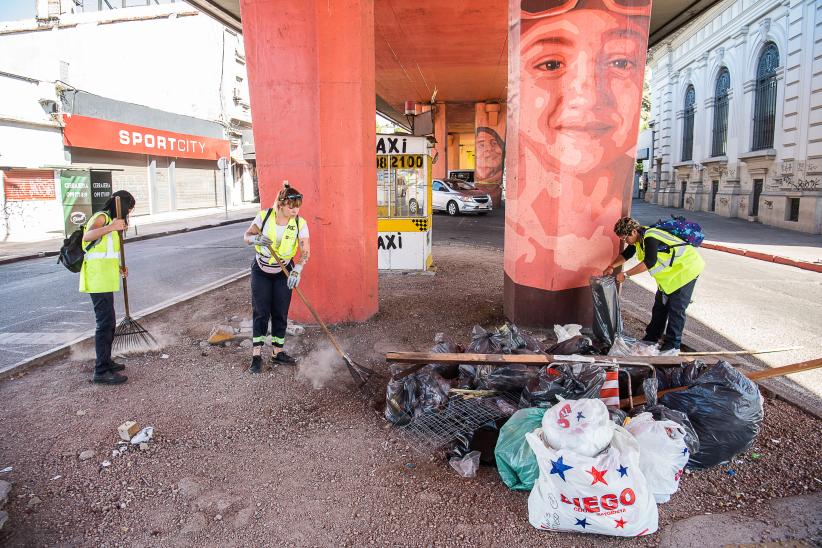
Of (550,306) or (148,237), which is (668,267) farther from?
(148,237)

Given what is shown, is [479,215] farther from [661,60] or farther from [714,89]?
[661,60]

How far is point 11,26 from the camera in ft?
84.4

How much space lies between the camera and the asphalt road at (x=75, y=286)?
6703 millimetres

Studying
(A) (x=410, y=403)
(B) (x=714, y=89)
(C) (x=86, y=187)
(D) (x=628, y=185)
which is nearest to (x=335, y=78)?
(D) (x=628, y=185)

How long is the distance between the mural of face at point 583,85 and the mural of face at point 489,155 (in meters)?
21.9

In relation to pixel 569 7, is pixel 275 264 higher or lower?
lower

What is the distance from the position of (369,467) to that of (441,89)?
23182mm

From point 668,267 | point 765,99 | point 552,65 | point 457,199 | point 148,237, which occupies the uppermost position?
point 765,99

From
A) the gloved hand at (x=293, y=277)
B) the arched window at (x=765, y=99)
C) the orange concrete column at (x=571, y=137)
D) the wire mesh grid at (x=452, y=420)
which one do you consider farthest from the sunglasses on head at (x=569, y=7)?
the arched window at (x=765, y=99)

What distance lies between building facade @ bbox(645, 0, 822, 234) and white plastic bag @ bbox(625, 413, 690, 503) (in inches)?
547

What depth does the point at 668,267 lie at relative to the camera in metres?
5.29

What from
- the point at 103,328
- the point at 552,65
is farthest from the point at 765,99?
the point at 103,328

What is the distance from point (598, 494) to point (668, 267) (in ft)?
10.3

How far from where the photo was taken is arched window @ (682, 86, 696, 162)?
27812 mm
